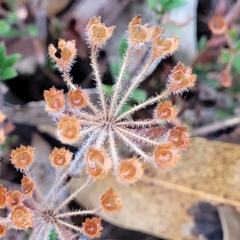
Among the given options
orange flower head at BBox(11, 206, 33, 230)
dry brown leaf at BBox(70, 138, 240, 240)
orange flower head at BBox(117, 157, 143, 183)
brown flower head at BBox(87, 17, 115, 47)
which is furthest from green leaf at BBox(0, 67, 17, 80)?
orange flower head at BBox(117, 157, 143, 183)

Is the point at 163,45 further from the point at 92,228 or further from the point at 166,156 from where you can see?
the point at 92,228

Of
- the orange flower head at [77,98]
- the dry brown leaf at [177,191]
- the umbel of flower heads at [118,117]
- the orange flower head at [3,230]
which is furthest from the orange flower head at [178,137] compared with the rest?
the dry brown leaf at [177,191]

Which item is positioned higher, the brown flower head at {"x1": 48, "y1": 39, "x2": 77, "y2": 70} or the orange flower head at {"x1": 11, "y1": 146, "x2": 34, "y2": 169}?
the brown flower head at {"x1": 48, "y1": 39, "x2": 77, "y2": 70}

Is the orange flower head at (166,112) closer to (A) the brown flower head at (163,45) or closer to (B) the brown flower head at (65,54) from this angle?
(A) the brown flower head at (163,45)

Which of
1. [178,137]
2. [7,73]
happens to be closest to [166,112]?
[178,137]

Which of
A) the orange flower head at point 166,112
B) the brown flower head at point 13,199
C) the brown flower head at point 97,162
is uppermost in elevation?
the orange flower head at point 166,112

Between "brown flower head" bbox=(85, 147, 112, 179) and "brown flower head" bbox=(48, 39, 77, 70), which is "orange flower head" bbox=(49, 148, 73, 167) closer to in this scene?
"brown flower head" bbox=(85, 147, 112, 179)

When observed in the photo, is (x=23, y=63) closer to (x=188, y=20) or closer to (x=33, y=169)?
(x=33, y=169)
